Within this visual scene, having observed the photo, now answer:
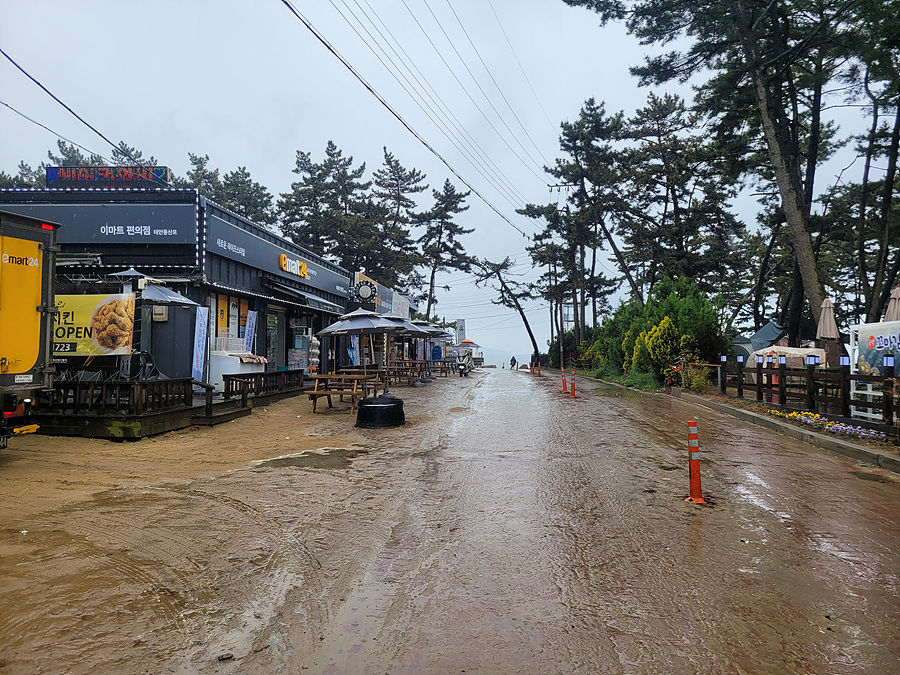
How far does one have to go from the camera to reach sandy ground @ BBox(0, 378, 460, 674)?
3174 millimetres

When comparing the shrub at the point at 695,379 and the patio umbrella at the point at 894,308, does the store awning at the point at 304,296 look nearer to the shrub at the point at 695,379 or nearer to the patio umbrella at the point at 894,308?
the shrub at the point at 695,379

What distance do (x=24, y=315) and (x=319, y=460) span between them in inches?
179

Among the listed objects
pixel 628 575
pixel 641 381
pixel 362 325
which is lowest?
pixel 628 575

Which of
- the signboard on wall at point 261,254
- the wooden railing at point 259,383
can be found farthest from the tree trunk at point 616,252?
the wooden railing at point 259,383

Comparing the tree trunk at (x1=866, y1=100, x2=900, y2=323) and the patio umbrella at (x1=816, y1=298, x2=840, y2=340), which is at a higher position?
the tree trunk at (x1=866, y1=100, x2=900, y2=323)

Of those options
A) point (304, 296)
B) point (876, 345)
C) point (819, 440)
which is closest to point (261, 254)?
point (304, 296)

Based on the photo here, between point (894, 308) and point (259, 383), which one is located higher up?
point (894, 308)

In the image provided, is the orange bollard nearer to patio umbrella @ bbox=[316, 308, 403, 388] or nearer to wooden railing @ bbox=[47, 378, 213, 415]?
wooden railing @ bbox=[47, 378, 213, 415]

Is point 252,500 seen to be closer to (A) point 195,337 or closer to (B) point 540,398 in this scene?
(A) point 195,337

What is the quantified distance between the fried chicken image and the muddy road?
2710mm

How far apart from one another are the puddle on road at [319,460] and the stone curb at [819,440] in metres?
8.08

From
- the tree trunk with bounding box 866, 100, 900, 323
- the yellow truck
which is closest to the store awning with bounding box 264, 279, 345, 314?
the yellow truck

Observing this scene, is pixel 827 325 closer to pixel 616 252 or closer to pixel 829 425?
pixel 829 425

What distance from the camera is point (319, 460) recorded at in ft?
27.5
